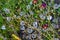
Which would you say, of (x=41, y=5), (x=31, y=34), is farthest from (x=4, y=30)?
(x=41, y=5)

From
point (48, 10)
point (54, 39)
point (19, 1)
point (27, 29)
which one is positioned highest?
point (19, 1)

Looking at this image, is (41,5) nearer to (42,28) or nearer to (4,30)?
(42,28)

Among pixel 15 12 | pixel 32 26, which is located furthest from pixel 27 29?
pixel 15 12

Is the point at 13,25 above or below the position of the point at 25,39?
above

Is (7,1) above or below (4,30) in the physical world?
above

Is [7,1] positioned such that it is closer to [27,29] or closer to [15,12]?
[15,12]

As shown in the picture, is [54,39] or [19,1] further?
[19,1]
